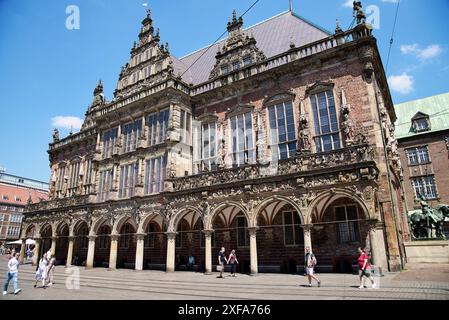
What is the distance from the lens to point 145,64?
1137 inches

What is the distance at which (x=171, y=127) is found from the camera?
23.6m

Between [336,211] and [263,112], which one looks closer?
[336,211]

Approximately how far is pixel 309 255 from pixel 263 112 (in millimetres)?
11424

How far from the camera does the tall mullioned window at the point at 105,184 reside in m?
27.1

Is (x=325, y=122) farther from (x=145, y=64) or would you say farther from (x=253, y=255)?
(x=145, y=64)

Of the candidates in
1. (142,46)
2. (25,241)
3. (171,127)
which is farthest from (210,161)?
(25,241)

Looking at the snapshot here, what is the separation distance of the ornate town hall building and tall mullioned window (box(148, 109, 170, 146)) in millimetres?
119

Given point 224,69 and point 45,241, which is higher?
point 224,69

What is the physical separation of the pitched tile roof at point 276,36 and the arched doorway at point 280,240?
40.6 ft

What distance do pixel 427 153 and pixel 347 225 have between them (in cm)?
2800

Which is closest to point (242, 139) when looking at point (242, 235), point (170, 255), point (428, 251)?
point (242, 235)

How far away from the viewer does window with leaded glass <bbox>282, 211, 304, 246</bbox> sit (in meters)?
19.1

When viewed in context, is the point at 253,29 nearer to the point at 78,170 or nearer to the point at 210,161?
the point at 210,161

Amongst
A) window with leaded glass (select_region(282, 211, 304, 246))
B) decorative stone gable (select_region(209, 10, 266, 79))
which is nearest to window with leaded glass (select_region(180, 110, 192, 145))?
decorative stone gable (select_region(209, 10, 266, 79))
